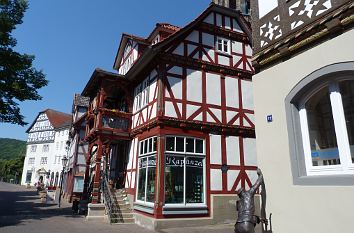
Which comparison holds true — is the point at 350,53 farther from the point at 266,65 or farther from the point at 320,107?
the point at 266,65

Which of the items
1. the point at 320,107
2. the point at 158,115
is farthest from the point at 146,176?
the point at 320,107

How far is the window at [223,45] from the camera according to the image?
15.6 meters

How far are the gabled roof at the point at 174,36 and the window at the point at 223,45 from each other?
4.87ft

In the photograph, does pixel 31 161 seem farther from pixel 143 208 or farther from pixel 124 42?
pixel 143 208

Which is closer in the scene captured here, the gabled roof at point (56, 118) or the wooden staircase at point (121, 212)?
the wooden staircase at point (121, 212)

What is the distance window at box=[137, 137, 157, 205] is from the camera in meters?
12.8

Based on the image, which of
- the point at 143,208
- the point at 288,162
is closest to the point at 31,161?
the point at 143,208

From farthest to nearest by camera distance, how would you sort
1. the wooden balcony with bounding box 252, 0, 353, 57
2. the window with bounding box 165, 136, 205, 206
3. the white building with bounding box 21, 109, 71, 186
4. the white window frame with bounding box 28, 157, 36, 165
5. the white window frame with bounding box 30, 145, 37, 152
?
1. the white window frame with bounding box 30, 145, 37, 152
2. the white window frame with bounding box 28, 157, 36, 165
3. the white building with bounding box 21, 109, 71, 186
4. the window with bounding box 165, 136, 205, 206
5. the wooden balcony with bounding box 252, 0, 353, 57

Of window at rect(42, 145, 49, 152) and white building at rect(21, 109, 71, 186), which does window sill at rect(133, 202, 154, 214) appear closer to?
white building at rect(21, 109, 71, 186)

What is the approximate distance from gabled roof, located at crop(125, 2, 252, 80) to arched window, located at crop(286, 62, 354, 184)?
938cm

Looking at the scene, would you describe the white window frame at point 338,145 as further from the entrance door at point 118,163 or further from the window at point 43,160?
the window at point 43,160

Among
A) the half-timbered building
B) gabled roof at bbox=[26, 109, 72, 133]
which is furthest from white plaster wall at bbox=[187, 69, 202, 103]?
gabled roof at bbox=[26, 109, 72, 133]

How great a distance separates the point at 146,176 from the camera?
44.0 feet

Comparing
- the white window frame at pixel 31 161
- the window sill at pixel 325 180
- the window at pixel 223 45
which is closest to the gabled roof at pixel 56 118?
the white window frame at pixel 31 161
